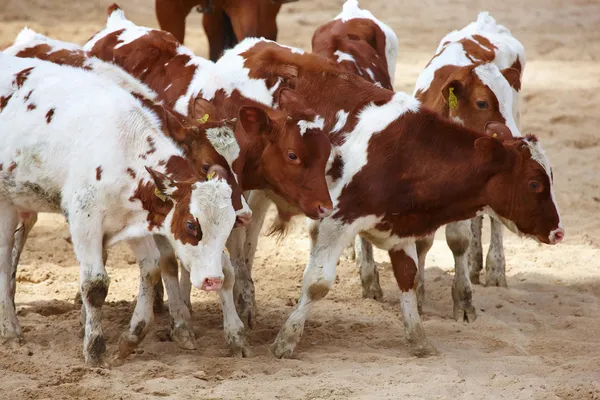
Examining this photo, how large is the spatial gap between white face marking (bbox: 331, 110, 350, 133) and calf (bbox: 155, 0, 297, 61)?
3449 mm

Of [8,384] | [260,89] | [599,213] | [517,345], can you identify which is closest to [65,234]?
[260,89]

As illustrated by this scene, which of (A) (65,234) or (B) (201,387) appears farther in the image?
(A) (65,234)

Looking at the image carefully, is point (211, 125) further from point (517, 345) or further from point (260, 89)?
point (517, 345)

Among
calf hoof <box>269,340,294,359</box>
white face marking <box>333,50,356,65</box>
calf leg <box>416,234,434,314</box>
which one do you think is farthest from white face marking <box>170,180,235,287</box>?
white face marking <box>333,50,356,65</box>

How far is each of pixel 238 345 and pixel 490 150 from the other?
6.18 feet

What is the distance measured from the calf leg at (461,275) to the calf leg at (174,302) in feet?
6.36

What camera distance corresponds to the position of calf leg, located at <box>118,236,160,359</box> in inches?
241

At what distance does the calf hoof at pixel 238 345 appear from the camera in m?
6.30

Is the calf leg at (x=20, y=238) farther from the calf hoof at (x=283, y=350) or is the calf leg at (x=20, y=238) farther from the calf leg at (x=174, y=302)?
the calf hoof at (x=283, y=350)

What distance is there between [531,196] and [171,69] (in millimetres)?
2634

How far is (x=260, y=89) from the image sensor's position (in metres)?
6.98

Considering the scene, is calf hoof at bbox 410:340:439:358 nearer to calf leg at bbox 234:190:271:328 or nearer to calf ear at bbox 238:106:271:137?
calf leg at bbox 234:190:271:328

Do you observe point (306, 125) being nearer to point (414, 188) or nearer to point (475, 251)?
point (414, 188)

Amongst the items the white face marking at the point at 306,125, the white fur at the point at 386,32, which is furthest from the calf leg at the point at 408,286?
the white fur at the point at 386,32
